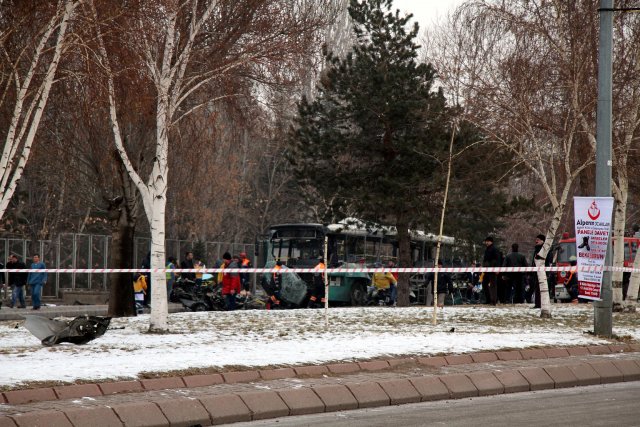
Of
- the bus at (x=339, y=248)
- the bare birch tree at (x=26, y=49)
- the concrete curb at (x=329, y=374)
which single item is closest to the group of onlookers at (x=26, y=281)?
the bus at (x=339, y=248)

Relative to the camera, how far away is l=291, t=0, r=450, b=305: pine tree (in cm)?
3412

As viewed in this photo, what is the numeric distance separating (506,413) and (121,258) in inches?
514

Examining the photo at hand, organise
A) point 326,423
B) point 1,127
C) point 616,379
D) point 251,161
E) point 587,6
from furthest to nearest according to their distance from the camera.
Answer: point 251,161, point 587,6, point 1,127, point 616,379, point 326,423

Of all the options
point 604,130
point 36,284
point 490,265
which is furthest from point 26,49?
point 490,265

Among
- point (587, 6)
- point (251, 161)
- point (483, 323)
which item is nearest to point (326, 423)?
point (483, 323)

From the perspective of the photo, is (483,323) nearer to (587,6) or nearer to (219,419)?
(587,6)

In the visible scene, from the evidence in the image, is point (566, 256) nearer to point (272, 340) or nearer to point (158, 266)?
point (158, 266)

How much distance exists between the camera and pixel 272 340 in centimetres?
1477

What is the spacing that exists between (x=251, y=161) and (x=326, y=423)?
5250cm

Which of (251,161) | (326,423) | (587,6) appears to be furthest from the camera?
(251,161)

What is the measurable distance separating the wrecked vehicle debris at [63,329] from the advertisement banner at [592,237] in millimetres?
7616

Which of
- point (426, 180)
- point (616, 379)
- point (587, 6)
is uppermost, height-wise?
point (587, 6)

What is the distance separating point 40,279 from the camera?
2923 cm

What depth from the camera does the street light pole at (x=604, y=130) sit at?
54.1ft
